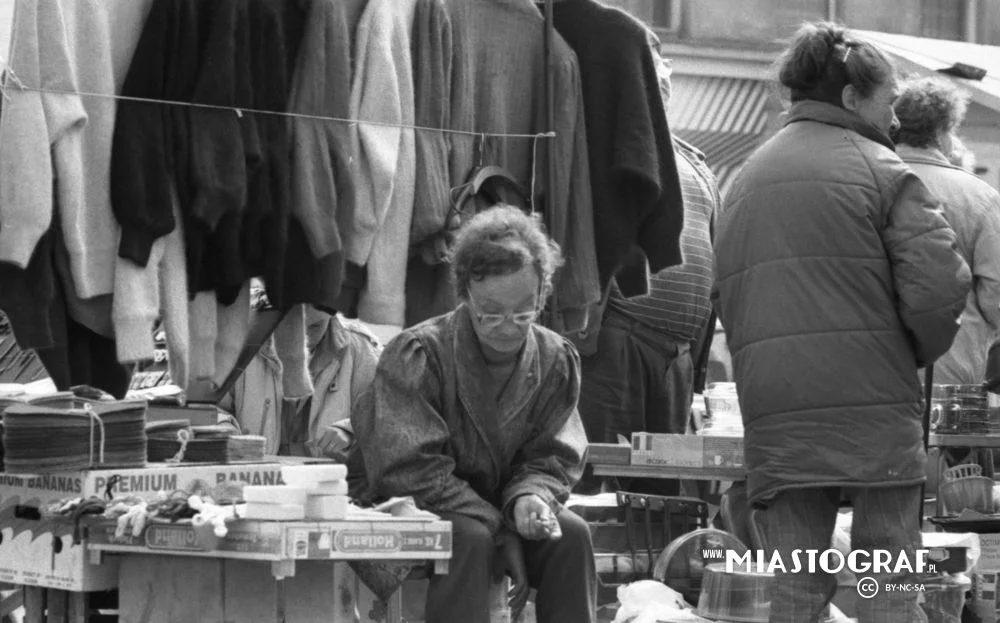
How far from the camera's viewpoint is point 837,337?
16.1 ft

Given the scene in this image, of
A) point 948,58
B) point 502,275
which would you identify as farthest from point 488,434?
point 948,58

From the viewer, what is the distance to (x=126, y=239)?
5.64 metres

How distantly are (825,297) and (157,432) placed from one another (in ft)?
5.90

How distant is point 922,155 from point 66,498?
3794 millimetres

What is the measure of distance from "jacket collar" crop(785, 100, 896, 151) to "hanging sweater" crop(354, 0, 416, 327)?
58.0 inches

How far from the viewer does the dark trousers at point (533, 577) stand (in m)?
4.68

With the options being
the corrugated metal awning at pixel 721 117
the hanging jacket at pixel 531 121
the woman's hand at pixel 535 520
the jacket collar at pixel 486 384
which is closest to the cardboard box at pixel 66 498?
the jacket collar at pixel 486 384

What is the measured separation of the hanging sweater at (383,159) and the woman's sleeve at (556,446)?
45.0 inches

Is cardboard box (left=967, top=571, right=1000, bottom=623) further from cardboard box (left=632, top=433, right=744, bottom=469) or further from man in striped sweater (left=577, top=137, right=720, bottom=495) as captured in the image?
man in striped sweater (left=577, top=137, right=720, bottom=495)

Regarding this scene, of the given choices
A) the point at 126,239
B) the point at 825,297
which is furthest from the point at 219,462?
the point at 825,297

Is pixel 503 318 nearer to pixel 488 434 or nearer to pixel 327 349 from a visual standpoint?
pixel 488 434

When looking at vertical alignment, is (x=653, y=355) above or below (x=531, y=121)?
below

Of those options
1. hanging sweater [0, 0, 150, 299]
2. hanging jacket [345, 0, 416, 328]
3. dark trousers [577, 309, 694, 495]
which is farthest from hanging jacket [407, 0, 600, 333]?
hanging sweater [0, 0, 150, 299]

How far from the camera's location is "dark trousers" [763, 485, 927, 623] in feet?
16.2
